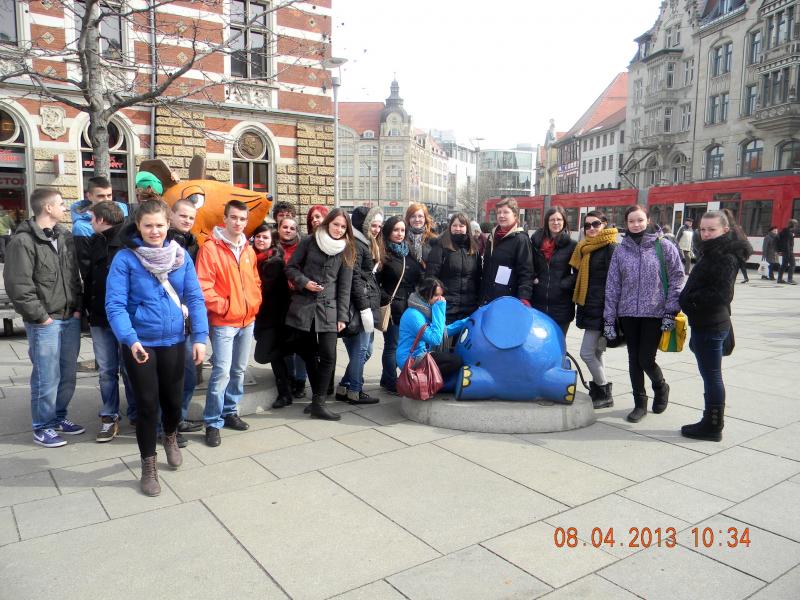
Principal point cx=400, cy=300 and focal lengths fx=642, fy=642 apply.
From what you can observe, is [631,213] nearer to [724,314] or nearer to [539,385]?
[724,314]

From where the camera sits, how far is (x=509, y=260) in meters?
5.80

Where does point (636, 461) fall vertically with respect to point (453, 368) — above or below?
below

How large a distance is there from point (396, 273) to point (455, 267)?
551 mm

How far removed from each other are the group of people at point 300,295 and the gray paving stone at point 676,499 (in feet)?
3.64

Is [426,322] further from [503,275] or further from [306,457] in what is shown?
[306,457]

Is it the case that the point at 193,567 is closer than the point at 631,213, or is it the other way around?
A: the point at 193,567

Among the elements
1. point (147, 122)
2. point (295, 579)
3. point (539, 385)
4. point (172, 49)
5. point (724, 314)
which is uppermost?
point (172, 49)

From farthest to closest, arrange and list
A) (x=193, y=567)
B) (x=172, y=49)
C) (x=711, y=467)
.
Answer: (x=172, y=49)
(x=711, y=467)
(x=193, y=567)

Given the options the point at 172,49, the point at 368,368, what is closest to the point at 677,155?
the point at 172,49

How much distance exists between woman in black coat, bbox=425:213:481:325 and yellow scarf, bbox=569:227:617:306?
91cm

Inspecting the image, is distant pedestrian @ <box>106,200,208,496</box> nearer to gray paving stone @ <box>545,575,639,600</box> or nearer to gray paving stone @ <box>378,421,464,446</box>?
gray paving stone @ <box>378,421,464,446</box>

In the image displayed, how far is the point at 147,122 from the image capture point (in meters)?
17.5

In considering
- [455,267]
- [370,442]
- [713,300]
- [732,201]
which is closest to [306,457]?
[370,442]

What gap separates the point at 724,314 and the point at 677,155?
158 feet
